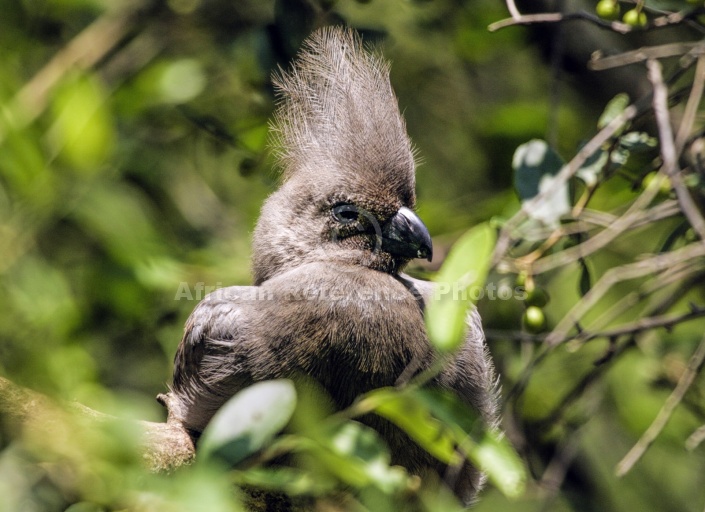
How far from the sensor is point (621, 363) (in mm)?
5125

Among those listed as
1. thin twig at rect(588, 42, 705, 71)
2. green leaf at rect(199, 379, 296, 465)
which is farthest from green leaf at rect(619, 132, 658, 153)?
green leaf at rect(199, 379, 296, 465)

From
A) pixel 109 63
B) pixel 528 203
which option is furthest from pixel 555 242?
pixel 109 63

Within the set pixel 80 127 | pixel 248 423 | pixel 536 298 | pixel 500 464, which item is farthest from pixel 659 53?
pixel 80 127

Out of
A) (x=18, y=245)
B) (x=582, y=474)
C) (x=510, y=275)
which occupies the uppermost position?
(x=18, y=245)

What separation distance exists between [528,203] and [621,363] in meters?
2.52

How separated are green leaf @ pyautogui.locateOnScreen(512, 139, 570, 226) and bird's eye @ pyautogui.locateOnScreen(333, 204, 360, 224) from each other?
926 millimetres

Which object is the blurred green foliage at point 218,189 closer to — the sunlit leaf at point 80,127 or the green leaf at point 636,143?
the sunlit leaf at point 80,127

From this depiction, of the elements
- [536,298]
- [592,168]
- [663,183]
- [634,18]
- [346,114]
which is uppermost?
[634,18]

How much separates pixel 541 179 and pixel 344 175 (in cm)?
107

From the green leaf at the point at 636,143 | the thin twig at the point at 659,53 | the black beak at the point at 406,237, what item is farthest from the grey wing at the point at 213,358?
the thin twig at the point at 659,53

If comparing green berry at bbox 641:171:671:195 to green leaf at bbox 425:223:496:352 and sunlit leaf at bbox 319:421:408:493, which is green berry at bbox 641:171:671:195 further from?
sunlit leaf at bbox 319:421:408:493

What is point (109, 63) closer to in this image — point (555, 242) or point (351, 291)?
point (351, 291)

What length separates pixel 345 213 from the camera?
3.90 metres

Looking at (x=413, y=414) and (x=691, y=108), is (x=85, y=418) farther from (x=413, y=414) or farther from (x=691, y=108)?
(x=691, y=108)
